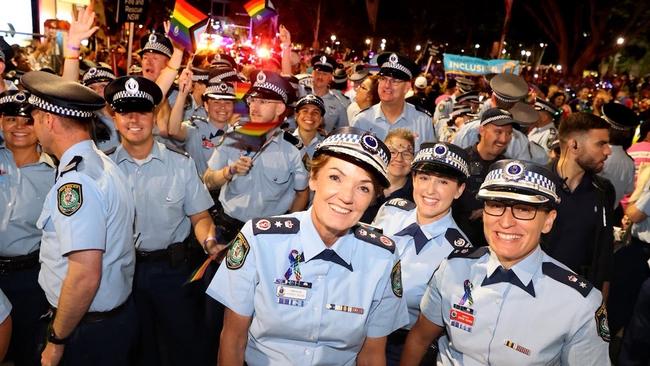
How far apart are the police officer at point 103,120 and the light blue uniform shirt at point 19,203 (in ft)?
2.42

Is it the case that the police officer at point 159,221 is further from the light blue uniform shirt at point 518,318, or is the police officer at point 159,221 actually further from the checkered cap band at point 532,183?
the checkered cap band at point 532,183

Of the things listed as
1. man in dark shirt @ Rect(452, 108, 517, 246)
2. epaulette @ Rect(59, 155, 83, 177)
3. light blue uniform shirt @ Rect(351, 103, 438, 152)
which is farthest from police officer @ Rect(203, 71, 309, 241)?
epaulette @ Rect(59, 155, 83, 177)

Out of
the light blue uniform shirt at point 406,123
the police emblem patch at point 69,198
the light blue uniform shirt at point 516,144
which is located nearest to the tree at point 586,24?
the light blue uniform shirt at point 516,144

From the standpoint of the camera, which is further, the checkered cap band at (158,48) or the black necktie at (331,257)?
the checkered cap band at (158,48)

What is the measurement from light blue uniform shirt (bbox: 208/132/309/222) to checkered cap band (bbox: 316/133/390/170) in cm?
262

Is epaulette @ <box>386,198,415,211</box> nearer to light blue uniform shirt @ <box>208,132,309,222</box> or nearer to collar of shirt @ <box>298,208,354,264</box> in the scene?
collar of shirt @ <box>298,208,354,264</box>

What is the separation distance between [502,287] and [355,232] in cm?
86

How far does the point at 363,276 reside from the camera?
2.71m

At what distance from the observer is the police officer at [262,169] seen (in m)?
5.12

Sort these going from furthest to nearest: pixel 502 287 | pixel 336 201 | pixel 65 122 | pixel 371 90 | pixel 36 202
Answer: pixel 371 90
pixel 36 202
pixel 65 122
pixel 502 287
pixel 336 201

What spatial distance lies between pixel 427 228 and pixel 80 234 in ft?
7.39

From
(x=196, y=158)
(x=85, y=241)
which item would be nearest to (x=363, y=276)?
(x=85, y=241)

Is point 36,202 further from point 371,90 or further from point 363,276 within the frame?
point 371,90

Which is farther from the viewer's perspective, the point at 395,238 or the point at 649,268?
Answer: the point at 649,268
